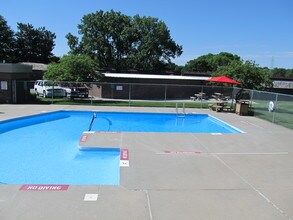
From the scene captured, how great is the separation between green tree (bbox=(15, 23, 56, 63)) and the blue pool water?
139ft

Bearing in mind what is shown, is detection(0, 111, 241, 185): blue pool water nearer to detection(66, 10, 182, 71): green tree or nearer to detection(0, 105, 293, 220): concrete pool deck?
detection(0, 105, 293, 220): concrete pool deck

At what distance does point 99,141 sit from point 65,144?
2000mm

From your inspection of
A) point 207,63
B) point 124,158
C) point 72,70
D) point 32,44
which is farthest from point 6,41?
point 207,63

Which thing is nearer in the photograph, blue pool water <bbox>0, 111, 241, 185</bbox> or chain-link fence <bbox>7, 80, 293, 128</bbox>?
blue pool water <bbox>0, 111, 241, 185</bbox>

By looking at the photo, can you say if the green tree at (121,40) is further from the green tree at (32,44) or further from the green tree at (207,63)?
the green tree at (207,63)

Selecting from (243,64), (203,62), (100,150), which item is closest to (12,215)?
(100,150)

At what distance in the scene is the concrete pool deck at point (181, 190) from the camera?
5379 mm

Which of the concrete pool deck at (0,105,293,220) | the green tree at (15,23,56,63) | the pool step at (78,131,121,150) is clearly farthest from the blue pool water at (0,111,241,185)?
the green tree at (15,23,56,63)

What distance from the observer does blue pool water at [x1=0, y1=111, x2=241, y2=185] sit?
8484 millimetres

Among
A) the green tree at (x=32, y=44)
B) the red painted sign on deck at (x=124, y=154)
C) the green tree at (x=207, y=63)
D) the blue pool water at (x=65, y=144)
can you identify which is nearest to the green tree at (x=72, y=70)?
the blue pool water at (x=65, y=144)

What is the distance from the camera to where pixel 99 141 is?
10914 mm

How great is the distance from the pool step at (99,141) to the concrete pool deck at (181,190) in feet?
1.29

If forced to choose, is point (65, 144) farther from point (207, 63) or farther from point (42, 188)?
point (207, 63)

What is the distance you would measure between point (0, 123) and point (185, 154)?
985 centimetres
